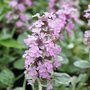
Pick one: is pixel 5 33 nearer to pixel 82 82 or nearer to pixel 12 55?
pixel 12 55

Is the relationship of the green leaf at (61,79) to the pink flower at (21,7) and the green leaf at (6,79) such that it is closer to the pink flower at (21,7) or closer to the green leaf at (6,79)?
the green leaf at (6,79)

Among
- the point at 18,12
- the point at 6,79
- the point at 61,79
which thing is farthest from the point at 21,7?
the point at 61,79

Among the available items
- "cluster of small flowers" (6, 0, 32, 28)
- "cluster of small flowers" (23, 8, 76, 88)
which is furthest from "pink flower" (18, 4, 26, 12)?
"cluster of small flowers" (23, 8, 76, 88)

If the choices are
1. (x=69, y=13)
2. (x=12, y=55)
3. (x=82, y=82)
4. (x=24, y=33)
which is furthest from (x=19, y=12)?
(x=82, y=82)

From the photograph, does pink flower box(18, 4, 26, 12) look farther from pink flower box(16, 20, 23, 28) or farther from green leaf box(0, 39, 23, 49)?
green leaf box(0, 39, 23, 49)

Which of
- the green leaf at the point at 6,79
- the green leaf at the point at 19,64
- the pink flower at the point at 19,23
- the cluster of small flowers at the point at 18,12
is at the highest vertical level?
the cluster of small flowers at the point at 18,12

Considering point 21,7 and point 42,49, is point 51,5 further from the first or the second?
point 42,49

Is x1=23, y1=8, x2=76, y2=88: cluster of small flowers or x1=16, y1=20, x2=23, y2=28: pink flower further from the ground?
x1=16, y1=20, x2=23, y2=28: pink flower

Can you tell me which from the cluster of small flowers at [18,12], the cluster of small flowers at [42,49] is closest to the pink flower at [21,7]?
the cluster of small flowers at [18,12]
